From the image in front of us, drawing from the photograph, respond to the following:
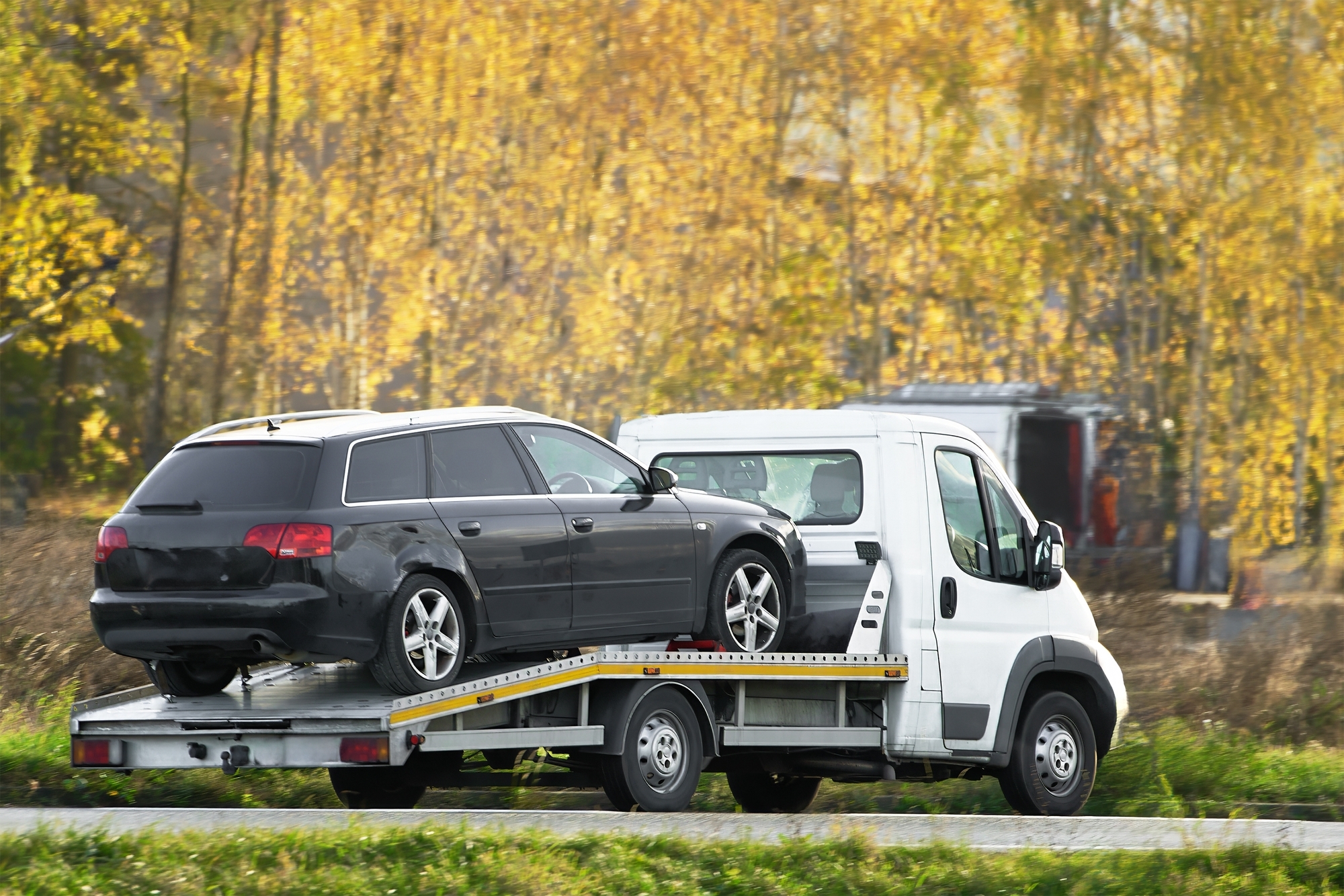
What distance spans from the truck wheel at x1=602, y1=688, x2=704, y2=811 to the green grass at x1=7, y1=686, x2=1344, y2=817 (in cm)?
69

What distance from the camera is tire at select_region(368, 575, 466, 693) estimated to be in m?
7.69

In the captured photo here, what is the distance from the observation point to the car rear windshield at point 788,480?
10.1m

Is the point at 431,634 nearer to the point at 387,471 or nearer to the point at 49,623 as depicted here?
the point at 387,471

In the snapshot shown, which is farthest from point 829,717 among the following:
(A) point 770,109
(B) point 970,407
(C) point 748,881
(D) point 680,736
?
(A) point 770,109

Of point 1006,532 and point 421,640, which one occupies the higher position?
point 1006,532

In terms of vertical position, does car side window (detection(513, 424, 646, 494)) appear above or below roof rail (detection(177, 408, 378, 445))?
below

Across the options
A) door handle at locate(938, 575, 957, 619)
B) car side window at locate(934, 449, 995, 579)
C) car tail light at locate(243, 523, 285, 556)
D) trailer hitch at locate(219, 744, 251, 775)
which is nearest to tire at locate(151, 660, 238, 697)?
trailer hitch at locate(219, 744, 251, 775)

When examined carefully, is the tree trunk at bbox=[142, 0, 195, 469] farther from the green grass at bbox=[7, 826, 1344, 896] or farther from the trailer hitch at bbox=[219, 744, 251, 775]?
the green grass at bbox=[7, 826, 1344, 896]

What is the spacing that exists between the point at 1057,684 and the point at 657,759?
10.5 ft

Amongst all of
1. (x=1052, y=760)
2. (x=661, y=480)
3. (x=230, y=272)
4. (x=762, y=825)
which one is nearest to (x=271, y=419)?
(x=661, y=480)

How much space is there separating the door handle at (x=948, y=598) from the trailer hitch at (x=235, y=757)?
4052mm

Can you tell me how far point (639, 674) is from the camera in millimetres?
8609

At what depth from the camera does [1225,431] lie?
2773cm

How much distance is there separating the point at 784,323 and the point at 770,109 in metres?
3.31
